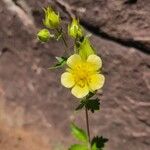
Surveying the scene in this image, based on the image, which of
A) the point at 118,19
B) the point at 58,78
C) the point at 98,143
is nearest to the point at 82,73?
the point at 98,143

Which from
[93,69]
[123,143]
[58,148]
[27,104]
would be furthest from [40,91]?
[93,69]

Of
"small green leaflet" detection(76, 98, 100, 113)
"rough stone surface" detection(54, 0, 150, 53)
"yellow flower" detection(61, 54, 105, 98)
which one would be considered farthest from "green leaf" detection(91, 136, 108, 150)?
"rough stone surface" detection(54, 0, 150, 53)

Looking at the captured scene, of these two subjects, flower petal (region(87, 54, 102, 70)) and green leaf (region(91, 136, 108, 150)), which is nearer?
flower petal (region(87, 54, 102, 70))

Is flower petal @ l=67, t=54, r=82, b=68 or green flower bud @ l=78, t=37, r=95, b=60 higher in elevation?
green flower bud @ l=78, t=37, r=95, b=60

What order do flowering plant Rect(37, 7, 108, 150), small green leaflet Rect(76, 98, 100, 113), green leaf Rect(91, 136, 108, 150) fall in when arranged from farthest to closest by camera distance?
green leaf Rect(91, 136, 108, 150) < small green leaflet Rect(76, 98, 100, 113) < flowering plant Rect(37, 7, 108, 150)

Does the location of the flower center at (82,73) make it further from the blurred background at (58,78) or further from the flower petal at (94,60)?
the blurred background at (58,78)

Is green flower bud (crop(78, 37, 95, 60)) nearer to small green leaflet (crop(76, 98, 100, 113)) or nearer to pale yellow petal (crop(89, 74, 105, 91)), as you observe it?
pale yellow petal (crop(89, 74, 105, 91))

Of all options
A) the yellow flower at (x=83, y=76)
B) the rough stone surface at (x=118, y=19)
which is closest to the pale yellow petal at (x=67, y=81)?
the yellow flower at (x=83, y=76)
